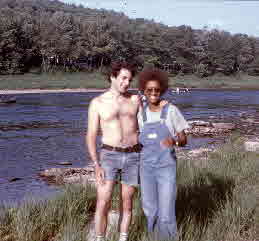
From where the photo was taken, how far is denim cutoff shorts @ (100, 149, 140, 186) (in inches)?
190

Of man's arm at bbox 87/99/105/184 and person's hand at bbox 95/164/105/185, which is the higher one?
man's arm at bbox 87/99/105/184

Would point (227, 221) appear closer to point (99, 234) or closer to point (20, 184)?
point (99, 234)

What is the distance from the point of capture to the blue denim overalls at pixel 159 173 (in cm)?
471

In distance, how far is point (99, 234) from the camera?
4883 millimetres

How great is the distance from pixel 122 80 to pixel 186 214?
205 cm

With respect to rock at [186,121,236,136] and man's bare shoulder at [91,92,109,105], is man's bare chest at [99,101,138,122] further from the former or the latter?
rock at [186,121,236,136]

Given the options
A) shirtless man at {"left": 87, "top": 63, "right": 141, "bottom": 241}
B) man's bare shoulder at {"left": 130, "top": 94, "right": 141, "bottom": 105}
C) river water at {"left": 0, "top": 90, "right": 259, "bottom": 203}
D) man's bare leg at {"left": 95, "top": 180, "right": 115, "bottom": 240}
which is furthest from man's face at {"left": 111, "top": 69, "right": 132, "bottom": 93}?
river water at {"left": 0, "top": 90, "right": 259, "bottom": 203}

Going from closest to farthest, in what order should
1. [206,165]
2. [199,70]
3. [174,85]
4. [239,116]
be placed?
A: [206,165], [239,116], [174,85], [199,70]

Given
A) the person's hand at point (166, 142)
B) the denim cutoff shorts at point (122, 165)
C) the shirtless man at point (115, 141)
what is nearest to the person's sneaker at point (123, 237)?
the shirtless man at point (115, 141)

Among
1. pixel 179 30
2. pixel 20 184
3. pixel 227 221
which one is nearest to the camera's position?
pixel 227 221

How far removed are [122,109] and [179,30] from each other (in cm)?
12343

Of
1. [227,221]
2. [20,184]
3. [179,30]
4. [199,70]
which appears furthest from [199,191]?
[179,30]

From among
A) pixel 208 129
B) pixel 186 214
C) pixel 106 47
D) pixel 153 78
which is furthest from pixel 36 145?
pixel 106 47

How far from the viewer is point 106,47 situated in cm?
9106
